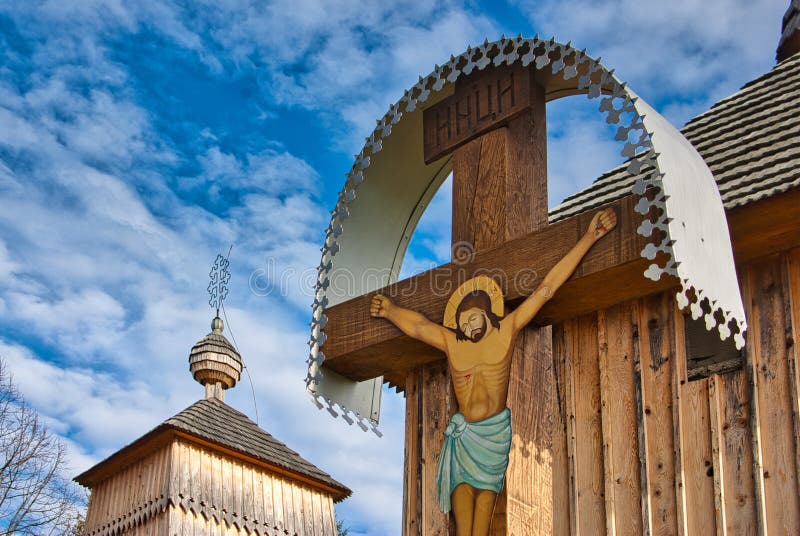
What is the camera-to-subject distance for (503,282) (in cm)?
537

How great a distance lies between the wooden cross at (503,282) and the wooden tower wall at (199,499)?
1021 centimetres

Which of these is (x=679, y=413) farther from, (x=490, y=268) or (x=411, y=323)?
(x=411, y=323)

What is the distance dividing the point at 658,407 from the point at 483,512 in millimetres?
1411

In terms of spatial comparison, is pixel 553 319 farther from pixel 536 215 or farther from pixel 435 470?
pixel 435 470

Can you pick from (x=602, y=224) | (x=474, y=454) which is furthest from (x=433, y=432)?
(x=602, y=224)

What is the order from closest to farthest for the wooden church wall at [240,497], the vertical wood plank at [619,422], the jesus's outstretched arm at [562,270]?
the jesus's outstretched arm at [562,270], the vertical wood plank at [619,422], the wooden church wall at [240,497]

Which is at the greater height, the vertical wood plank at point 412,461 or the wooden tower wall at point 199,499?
the wooden tower wall at point 199,499

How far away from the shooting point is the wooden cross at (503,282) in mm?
5016

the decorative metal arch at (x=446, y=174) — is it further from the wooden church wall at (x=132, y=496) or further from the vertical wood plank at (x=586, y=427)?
the wooden church wall at (x=132, y=496)

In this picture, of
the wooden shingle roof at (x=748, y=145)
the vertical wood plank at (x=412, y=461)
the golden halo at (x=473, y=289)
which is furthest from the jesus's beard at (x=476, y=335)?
the wooden shingle roof at (x=748, y=145)

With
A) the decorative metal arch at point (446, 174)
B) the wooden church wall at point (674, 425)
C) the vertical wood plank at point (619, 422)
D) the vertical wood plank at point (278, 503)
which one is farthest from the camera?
the vertical wood plank at point (278, 503)

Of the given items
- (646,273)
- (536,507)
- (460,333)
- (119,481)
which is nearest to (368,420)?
(460,333)

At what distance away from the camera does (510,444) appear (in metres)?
4.91

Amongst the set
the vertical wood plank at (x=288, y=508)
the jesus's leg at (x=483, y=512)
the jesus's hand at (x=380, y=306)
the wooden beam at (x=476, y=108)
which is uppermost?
the vertical wood plank at (x=288, y=508)
